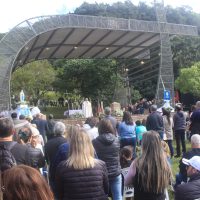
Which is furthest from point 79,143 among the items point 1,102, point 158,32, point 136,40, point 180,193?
point 136,40

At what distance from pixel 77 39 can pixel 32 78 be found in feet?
52.2

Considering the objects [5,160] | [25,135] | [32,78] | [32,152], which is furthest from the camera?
[32,78]

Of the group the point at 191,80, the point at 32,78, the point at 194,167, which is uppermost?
the point at 32,78

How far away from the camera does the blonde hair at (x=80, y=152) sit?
150 inches

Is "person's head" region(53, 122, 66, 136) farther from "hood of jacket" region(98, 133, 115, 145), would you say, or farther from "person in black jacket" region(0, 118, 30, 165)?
"person in black jacket" region(0, 118, 30, 165)

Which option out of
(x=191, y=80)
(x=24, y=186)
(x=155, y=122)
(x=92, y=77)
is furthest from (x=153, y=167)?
(x=92, y=77)

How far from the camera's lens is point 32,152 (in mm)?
4641

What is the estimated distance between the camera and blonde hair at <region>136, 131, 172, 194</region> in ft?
12.8

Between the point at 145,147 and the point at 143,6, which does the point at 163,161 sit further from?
the point at 143,6

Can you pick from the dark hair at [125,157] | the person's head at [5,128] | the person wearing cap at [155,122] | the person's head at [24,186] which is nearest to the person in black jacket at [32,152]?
the person's head at [5,128]

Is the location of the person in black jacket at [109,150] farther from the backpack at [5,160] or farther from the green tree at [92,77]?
the green tree at [92,77]

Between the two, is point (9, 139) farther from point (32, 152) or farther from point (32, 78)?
point (32, 78)

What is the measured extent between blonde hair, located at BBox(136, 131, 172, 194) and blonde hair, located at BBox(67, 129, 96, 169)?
50 centimetres

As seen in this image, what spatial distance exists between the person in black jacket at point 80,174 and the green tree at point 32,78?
33578 mm
